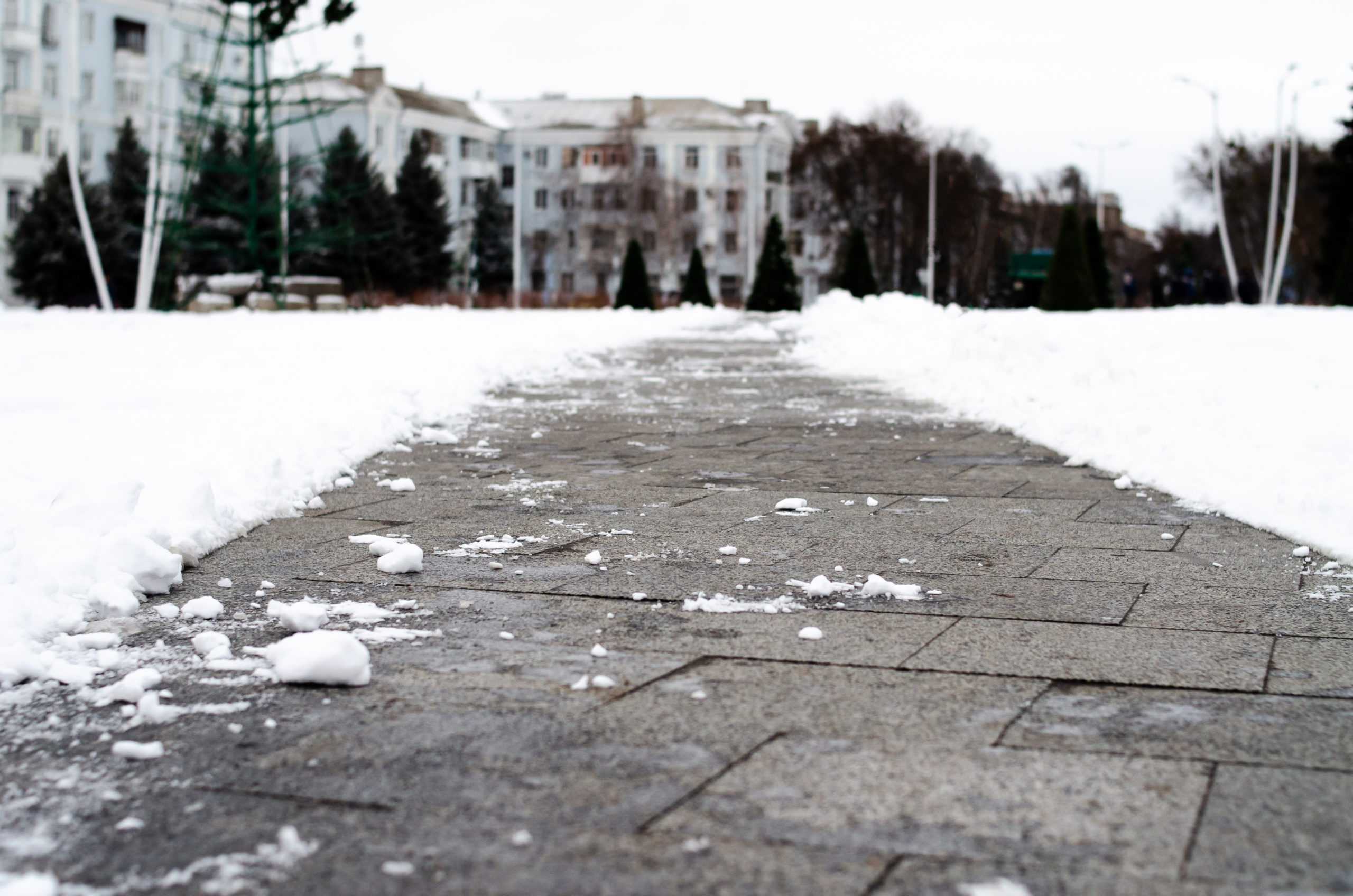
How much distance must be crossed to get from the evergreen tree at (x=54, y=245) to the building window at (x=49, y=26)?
15.8 metres

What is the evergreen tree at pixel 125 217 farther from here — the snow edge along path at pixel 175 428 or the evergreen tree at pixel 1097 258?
the evergreen tree at pixel 1097 258

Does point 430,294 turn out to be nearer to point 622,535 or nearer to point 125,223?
point 125,223

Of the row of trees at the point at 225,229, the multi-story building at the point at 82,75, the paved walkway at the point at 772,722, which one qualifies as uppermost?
the multi-story building at the point at 82,75

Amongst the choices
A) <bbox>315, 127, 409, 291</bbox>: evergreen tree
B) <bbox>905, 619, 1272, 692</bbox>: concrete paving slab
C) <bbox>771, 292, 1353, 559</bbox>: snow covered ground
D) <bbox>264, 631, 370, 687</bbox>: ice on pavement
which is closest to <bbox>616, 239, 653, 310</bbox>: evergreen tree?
<bbox>315, 127, 409, 291</bbox>: evergreen tree

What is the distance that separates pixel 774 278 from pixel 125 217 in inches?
865

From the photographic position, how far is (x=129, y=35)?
2370 inches

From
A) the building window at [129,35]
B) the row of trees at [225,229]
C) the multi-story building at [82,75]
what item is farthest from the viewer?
the building window at [129,35]

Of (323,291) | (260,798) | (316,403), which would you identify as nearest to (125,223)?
(323,291)

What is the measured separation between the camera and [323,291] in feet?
101

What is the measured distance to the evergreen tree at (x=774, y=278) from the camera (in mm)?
39562

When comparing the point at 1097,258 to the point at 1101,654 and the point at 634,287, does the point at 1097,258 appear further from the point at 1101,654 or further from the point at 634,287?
the point at 1101,654

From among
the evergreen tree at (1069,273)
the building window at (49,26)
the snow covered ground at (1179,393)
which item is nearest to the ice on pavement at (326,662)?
the snow covered ground at (1179,393)

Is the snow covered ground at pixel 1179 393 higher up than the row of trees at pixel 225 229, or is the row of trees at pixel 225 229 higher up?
the row of trees at pixel 225 229

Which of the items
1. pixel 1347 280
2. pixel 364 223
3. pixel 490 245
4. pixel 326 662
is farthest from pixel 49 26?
pixel 326 662
